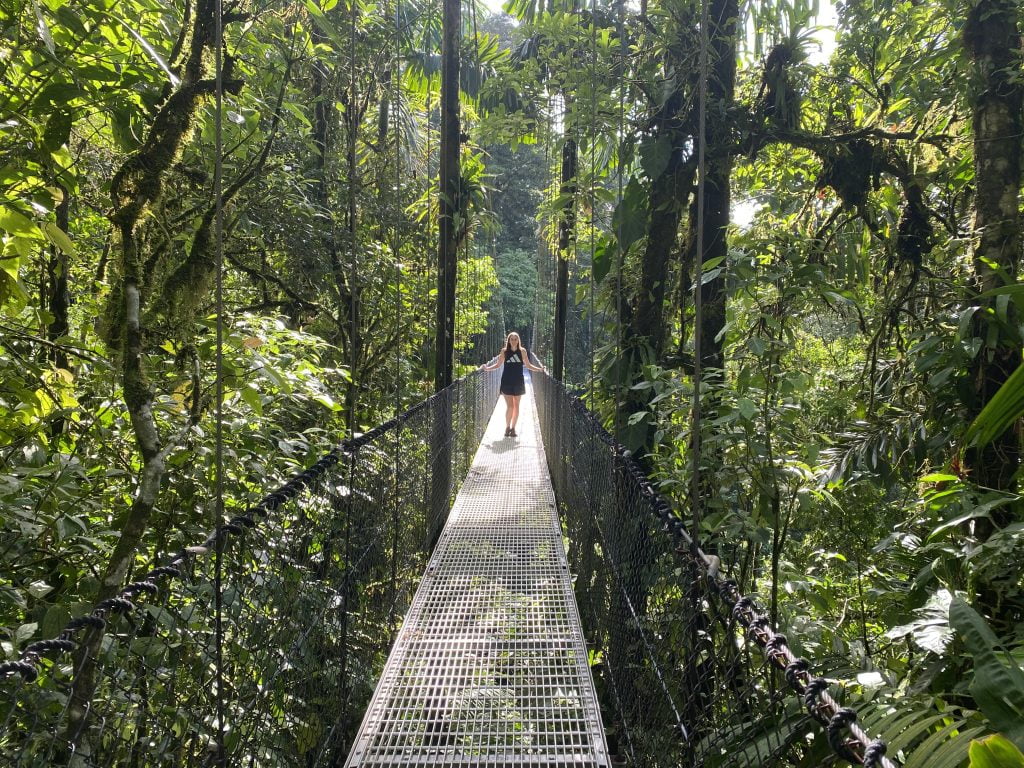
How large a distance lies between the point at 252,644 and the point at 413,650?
0.92 metres

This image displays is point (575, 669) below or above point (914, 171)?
below

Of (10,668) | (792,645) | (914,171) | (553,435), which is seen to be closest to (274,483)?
(10,668)

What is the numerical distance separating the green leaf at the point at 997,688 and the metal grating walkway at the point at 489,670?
90 cm

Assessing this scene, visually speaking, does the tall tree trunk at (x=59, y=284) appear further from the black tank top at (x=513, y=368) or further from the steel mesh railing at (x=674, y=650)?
the black tank top at (x=513, y=368)

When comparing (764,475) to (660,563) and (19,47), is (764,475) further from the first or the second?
(19,47)

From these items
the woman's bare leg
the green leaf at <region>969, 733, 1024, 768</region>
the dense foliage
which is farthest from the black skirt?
the green leaf at <region>969, 733, 1024, 768</region>

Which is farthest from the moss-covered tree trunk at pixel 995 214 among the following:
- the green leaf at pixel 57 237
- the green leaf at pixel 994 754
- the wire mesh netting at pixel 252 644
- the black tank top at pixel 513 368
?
the black tank top at pixel 513 368

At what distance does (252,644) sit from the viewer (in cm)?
118

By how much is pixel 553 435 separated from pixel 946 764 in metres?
4.15

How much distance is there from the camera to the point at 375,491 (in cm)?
200

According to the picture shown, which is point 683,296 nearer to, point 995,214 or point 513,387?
point 995,214

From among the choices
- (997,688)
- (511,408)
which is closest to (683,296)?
(997,688)

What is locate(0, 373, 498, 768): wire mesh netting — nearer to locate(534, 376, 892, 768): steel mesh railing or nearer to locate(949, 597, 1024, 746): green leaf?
locate(534, 376, 892, 768): steel mesh railing

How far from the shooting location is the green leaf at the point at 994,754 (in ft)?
1.71
